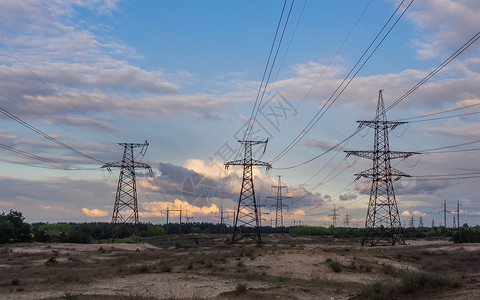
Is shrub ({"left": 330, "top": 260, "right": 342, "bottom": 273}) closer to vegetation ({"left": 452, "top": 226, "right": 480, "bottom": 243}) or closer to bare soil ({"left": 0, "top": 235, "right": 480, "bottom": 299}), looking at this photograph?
bare soil ({"left": 0, "top": 235, "right": 480, "bottom": 299})

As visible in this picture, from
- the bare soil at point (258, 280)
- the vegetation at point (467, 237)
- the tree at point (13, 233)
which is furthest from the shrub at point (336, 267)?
the tree at point (13, 233)

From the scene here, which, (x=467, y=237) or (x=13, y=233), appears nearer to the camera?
(x=467, y=237)

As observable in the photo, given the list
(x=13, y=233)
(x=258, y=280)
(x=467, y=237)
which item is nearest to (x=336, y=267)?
(x=258, y=280)

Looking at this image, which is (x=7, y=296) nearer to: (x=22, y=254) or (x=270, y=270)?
(x=270, y=270)

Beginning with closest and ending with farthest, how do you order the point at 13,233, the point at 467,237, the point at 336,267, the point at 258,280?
1. the point at 258,280
2. the point at 336,267
3. the point at 467,237
4. the point at 13,233

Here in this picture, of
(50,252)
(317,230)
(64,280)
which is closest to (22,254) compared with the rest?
(50,252)

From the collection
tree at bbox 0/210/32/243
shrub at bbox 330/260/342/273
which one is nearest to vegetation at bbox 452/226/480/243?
shrub at bbox 330/260/342/273

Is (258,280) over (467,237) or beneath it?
over

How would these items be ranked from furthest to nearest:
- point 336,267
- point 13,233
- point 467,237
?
point 13,233, point 467,237, point 336,267

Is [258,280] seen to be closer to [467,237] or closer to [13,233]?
[467,237]

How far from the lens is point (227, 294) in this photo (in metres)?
27.0

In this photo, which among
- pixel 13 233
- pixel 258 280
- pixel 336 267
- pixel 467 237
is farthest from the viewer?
pixel 13 233

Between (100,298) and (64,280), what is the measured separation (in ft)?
33.6

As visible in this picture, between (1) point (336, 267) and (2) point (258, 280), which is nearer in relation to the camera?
(2) point (258, 280)
